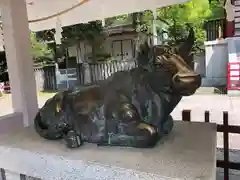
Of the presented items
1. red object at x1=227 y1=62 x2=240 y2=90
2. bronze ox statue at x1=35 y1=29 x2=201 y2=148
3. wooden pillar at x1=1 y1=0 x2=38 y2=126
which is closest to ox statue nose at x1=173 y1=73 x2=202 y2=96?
bronze ox statue at x1=35 y1=29 x2=201 y2=148

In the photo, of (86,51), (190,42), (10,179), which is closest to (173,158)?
(190,42)

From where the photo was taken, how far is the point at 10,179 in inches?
43.0

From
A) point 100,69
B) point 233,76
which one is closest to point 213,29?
point 233,76

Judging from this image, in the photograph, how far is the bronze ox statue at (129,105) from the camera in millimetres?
790

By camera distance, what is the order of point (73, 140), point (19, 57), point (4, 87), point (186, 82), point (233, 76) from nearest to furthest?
point (186, 82), point (73, 140), point (19, 57), point (233, 76), point (4, 87)

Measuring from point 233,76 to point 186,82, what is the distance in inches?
206

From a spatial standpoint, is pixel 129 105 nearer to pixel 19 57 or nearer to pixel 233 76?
pixel 19 57

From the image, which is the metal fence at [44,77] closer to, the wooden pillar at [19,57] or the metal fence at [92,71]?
the wooden pillar at [19,57]

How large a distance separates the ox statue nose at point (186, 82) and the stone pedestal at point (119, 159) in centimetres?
21

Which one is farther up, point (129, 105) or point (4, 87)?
point (129, 105)

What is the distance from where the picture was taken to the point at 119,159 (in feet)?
2.67

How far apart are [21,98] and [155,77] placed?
113 centimetres

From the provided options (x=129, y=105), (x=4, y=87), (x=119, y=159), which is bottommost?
(x=4, y=87)

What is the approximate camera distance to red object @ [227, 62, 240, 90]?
539 cm
